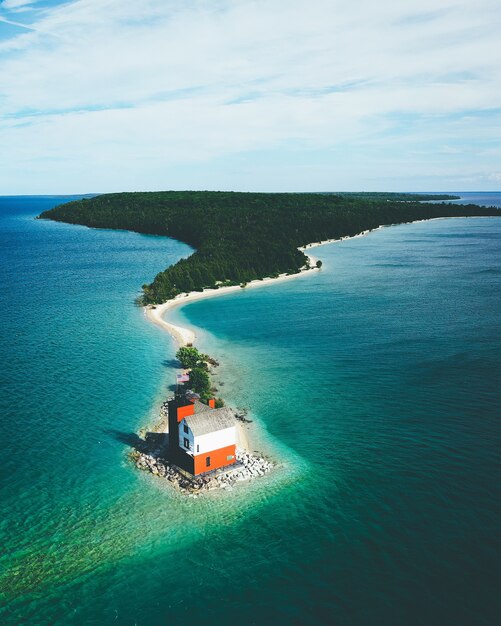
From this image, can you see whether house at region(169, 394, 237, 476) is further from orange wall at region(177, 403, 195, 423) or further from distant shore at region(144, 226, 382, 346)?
distant shore at region(144, 226, 382, 346)

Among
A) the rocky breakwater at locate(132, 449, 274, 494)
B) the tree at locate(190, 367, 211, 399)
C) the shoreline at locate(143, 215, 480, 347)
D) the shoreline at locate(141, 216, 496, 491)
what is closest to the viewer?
the rocky breakwater at locate(132, 449, 274, 494)

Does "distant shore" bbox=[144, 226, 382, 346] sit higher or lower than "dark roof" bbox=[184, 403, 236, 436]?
higher

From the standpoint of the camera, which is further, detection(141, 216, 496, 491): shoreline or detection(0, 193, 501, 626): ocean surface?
detection(141, 216, 496, 491): shoreline

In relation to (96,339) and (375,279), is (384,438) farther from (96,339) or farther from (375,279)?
(375,279)

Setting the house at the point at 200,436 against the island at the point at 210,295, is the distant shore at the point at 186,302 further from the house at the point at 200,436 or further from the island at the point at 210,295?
the house at the point at 200,436

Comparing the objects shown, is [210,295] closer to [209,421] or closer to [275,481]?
[209,421]

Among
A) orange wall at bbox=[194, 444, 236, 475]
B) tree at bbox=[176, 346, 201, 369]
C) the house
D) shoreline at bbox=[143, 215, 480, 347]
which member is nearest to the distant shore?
shoreline at bbox=[143, 215, 480, 347]

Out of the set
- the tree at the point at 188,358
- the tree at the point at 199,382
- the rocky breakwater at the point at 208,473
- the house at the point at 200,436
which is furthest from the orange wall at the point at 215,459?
the tree at the point at 188,358
